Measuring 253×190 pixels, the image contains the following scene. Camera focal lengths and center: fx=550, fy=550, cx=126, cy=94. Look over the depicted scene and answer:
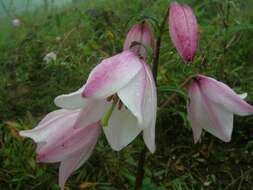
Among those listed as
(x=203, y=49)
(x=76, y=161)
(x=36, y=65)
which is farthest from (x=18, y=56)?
(x=76, y=161)

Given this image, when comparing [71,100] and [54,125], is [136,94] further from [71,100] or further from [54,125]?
[54,125]

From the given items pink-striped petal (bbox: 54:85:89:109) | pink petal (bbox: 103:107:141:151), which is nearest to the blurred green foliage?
pink petal (bbox: 103:107:141:151)

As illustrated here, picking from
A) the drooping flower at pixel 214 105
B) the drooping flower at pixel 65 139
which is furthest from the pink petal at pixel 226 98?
the drooping flower at pixel 65 139

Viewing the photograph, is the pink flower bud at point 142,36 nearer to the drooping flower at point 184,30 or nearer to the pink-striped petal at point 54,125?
the drooping flower at point 184,30

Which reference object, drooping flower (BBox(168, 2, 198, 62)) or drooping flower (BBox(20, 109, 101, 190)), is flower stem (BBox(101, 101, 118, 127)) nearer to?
drooping flower (BBox(20, 109, 101, 190))

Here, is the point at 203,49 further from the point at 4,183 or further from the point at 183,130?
the point at 4,183
